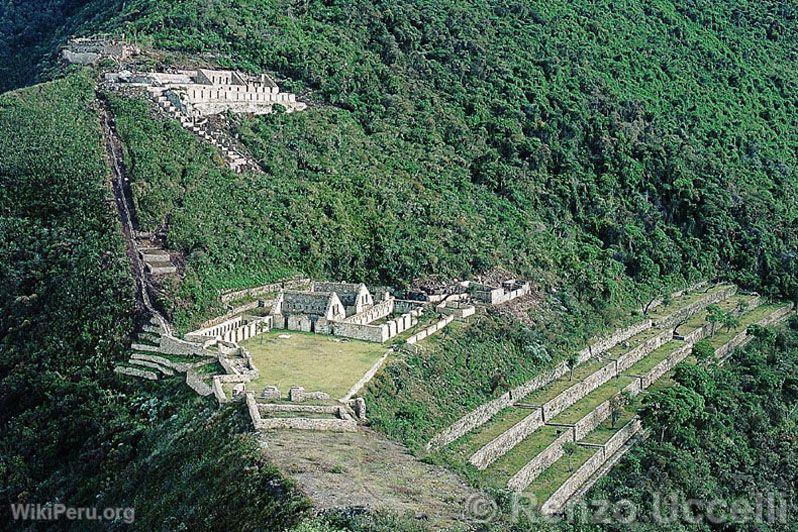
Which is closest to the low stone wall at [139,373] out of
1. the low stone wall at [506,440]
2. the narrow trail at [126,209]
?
the narrow trail at [126,209]

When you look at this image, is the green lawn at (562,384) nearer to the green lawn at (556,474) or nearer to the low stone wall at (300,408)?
the green lawn at (556,474)

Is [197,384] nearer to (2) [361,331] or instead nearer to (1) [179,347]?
(1) [179,347]

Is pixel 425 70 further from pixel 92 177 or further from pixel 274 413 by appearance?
pixel 274 413

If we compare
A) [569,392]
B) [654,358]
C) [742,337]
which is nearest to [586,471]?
[569,392]

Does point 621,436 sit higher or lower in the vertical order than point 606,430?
lower

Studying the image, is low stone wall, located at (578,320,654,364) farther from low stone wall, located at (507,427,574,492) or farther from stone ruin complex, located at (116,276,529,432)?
low stone wall, located at (507,427,574,492)

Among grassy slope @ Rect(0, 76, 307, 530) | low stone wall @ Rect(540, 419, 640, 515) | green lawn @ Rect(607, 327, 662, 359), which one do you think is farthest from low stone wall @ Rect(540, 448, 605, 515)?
grassy slope @ Rect(0, 76, 307, 530)
